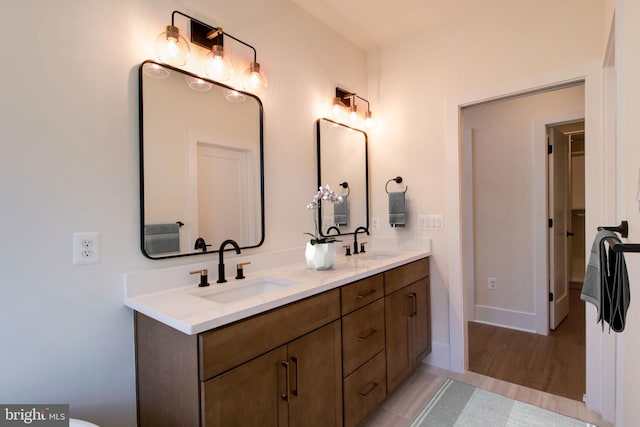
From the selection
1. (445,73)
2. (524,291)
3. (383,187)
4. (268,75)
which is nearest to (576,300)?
(524,291)

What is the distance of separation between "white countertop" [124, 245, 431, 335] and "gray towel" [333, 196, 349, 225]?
1.72 feet

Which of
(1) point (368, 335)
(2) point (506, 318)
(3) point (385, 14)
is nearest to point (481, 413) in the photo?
(1) point (368, 335)

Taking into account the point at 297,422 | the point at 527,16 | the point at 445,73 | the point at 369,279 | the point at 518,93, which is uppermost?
the point at 527,16

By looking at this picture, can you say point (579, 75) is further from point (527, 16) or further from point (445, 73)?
point (445, 73)

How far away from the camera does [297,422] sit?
1305 millimetres

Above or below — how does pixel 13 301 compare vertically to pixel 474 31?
below

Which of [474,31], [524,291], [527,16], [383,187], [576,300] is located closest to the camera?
[527,16]

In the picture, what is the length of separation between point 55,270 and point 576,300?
519 centimetres

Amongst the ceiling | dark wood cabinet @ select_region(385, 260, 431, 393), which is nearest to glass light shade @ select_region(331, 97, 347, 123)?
the ceiling

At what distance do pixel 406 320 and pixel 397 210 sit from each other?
88 centimetres

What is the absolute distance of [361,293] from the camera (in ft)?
5.60

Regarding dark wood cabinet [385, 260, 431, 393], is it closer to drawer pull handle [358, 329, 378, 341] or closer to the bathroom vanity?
the bathroom vanity

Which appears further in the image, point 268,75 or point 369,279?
point 268,75

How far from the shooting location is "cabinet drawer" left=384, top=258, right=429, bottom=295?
76.6 inches
